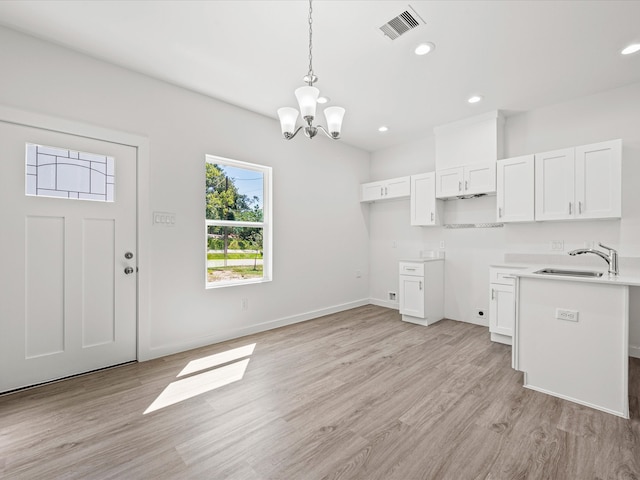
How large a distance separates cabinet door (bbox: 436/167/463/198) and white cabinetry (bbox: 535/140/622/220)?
880mm

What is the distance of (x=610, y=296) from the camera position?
83.6 inches

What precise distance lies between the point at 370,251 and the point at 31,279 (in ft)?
15.1

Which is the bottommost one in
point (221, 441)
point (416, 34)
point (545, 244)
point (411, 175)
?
point (221, 441)

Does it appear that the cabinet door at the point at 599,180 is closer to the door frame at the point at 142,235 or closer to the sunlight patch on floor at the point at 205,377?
the sunlight patch on floor at the point at 205,377

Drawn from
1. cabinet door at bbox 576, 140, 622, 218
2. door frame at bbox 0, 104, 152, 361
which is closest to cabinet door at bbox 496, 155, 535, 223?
cabinet door at bbox 576, 140, 622, 218

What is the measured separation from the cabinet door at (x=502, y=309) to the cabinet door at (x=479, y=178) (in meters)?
1.25

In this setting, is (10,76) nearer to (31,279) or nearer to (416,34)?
(31,279)

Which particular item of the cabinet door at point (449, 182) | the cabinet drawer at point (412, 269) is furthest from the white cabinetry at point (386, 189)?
the cabinet drawer at point (412, 269)

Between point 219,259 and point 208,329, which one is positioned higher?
point 219,259

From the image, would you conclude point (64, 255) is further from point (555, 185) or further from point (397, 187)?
point (555, 185)

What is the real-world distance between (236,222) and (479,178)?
10.6 ft

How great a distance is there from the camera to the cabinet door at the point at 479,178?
3.80 meters

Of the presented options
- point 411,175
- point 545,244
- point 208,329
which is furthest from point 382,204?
point 208,329

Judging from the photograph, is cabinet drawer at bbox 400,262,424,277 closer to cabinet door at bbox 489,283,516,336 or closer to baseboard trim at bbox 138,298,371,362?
cabinet door at bbox 489,283,516,336
